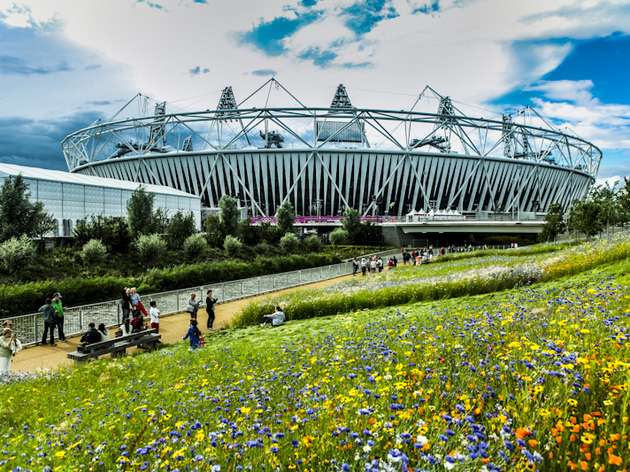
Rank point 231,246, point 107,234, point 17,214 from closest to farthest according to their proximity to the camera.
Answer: point 17,214, point 107,234, point 231,246

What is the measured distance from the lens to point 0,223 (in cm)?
2475

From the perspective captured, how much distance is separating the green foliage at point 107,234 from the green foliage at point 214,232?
8.80m

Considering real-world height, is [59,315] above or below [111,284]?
above

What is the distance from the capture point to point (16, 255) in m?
21.1

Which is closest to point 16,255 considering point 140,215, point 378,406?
point 140,215

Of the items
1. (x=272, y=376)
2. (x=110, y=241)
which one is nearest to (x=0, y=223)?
(x=110, y=241)

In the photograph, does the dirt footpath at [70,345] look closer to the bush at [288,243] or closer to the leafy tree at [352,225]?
the bush at [288,243]

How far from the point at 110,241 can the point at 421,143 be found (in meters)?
67.3

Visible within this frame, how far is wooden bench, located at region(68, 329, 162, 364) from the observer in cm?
978

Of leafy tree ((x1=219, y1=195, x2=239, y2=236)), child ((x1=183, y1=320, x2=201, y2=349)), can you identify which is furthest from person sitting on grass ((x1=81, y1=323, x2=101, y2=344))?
leafy tree ((x1=219, y1=195, x2=239, y2=236))

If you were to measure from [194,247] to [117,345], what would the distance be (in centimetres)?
2244

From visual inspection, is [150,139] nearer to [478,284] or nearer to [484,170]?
[484,170]

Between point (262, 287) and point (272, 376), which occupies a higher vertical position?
point (272, 376)

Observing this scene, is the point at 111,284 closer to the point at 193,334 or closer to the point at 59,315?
the point at 59,315
